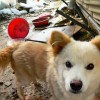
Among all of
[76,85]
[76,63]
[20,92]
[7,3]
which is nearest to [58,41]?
[76,63]

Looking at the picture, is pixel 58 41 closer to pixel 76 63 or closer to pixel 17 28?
pixel 76 63

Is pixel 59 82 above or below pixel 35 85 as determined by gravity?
above

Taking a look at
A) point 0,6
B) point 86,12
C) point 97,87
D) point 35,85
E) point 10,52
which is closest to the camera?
point 97,87

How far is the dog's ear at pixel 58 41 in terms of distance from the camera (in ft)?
9.01

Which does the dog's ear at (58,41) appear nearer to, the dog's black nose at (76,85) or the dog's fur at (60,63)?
the dog's fur at (60,63)

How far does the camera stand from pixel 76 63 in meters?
2.60

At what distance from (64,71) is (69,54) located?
0.20m

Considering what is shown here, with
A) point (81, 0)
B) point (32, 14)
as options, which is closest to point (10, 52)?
point (81, 0)

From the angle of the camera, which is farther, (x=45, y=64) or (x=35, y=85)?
(x=35, y=85)

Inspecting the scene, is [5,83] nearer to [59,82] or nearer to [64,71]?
[59,82]

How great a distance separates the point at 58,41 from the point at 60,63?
0.26 meters

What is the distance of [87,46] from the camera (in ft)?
8.80

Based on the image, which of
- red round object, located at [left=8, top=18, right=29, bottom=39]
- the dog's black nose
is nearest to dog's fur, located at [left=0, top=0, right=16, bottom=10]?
red round object, located at [left=8, top=18, right=29, bottom=39]

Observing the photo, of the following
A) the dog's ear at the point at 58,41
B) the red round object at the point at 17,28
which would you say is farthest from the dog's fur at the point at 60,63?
the red round object at the point at 17,28
